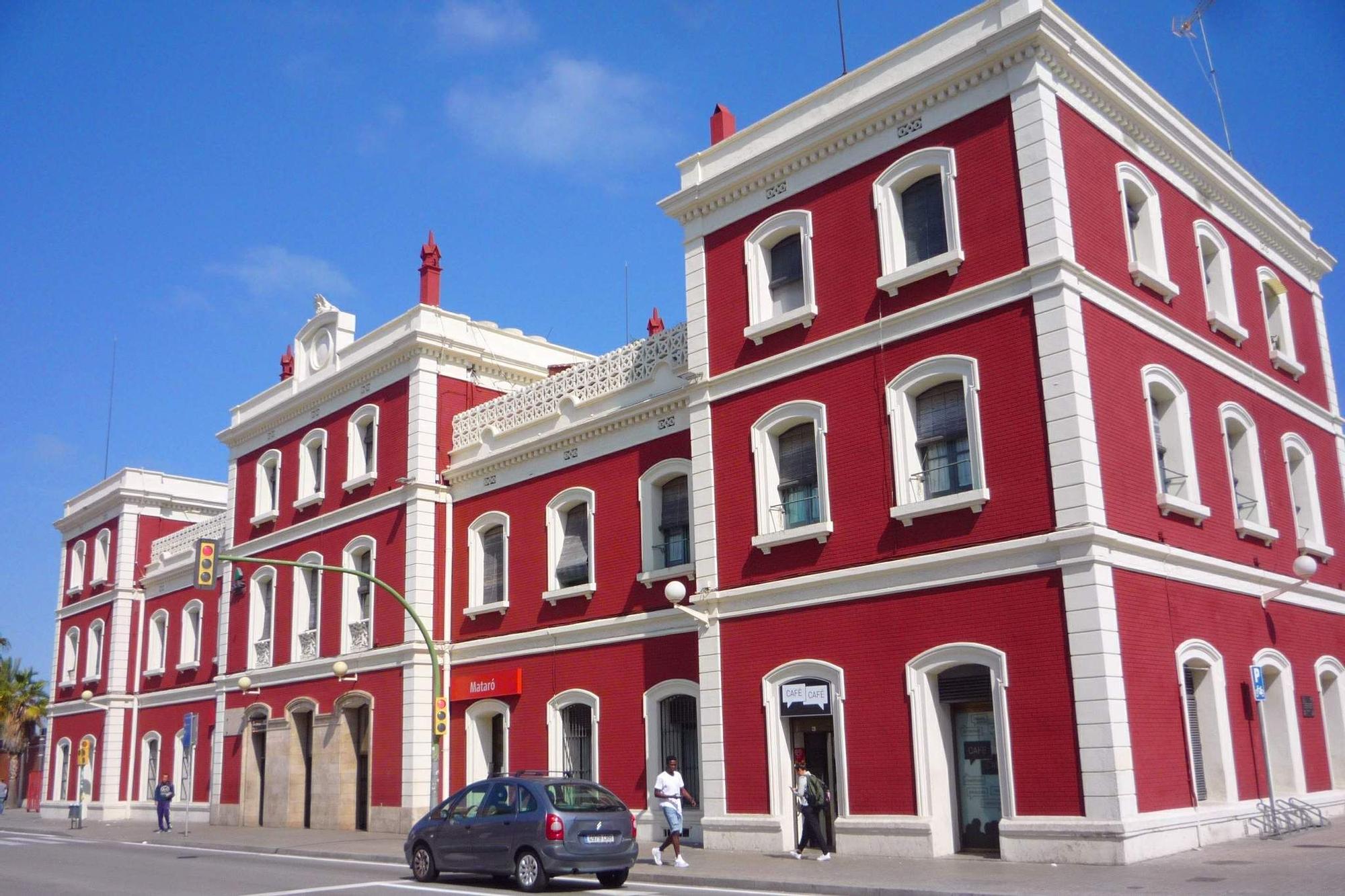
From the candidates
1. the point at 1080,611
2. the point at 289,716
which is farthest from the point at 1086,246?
the point at 289,716

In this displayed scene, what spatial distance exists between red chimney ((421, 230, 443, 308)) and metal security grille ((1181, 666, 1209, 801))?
2006 centimetres

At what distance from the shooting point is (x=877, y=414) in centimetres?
1898

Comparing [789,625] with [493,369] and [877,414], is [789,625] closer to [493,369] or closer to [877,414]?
[877,414]

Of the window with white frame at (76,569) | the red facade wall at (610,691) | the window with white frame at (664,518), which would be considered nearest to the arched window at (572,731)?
the red facade wall at (610,691)

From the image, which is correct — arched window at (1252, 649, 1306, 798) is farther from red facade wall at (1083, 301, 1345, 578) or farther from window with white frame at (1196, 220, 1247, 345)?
window with white frame at (1196, 220, 1247, 345)

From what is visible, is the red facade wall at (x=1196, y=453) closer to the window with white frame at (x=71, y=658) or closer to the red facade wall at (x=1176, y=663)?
the red facade wall at (x=1176, y=663)

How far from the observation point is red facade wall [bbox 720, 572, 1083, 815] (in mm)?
16094

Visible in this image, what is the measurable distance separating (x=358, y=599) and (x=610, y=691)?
9.86 m

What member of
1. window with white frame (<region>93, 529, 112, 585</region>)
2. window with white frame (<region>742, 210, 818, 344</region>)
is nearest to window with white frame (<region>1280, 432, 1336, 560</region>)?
window with white frame (<region>742, 210, 818, 344</region>)

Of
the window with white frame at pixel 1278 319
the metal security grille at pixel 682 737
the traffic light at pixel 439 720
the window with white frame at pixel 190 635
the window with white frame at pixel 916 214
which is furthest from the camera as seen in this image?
the window with white frame at pixel 190 635

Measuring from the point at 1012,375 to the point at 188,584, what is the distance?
105 feet

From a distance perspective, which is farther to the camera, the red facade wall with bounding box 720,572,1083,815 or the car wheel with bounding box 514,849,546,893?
the red facade wall with bounding box 720,572,1083,815

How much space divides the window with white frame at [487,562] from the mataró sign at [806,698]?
9655 mm

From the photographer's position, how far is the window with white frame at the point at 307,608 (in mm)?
32250
